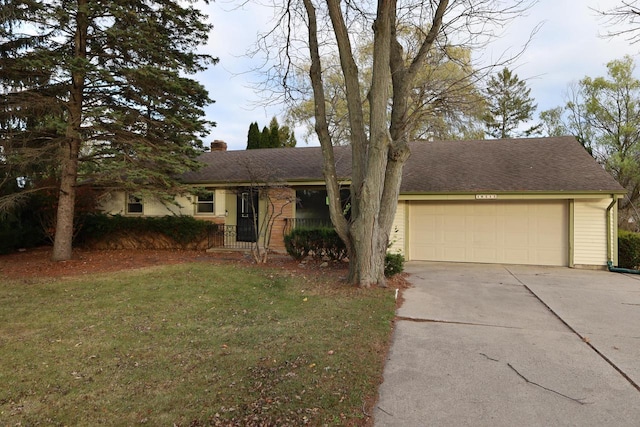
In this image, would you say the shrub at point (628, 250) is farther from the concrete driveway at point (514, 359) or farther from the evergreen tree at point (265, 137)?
the evergreen tree at point (265, 137)

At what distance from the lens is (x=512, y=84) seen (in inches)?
1125

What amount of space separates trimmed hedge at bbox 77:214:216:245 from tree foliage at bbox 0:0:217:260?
2.76m

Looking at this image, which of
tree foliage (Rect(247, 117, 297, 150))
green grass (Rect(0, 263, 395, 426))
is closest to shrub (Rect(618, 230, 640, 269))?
green grass (Rect(0, 263, 395, 426))

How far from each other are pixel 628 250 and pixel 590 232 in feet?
3.78

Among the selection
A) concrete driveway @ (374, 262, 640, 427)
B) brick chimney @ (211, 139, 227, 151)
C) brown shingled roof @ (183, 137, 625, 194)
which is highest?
brick chimney @ (211, 139, 227, 151)

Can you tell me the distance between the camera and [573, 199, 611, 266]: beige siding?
1009cm

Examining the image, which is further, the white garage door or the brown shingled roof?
the white garage door

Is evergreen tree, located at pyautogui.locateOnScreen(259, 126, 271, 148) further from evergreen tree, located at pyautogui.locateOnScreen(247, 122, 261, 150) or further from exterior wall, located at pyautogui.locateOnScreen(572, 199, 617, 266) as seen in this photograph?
exterior wall, located at pyautogui.locateOnScreen(572, 199, 617, 266)

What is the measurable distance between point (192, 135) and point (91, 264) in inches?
174

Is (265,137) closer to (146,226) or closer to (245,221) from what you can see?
(245,221)

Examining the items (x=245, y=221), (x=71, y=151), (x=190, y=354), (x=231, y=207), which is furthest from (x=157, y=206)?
(x=190, y=354)

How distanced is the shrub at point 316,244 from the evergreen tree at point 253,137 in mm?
14388

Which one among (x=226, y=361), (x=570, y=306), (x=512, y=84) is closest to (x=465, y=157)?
(x=570, y=306)

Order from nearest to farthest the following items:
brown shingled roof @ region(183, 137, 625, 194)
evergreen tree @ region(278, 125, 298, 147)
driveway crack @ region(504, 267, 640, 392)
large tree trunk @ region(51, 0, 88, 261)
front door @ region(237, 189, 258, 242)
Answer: driveway crack @ region(504, 267, 640, 392) < large tree trunk @ region(51, 0, 88, 261) < brown shingled roof @ region(183, 137, 625, 194) < front door @ region(237, 189, 258, 242) < evergreen tree @ region(278, 125, 298, 147)
